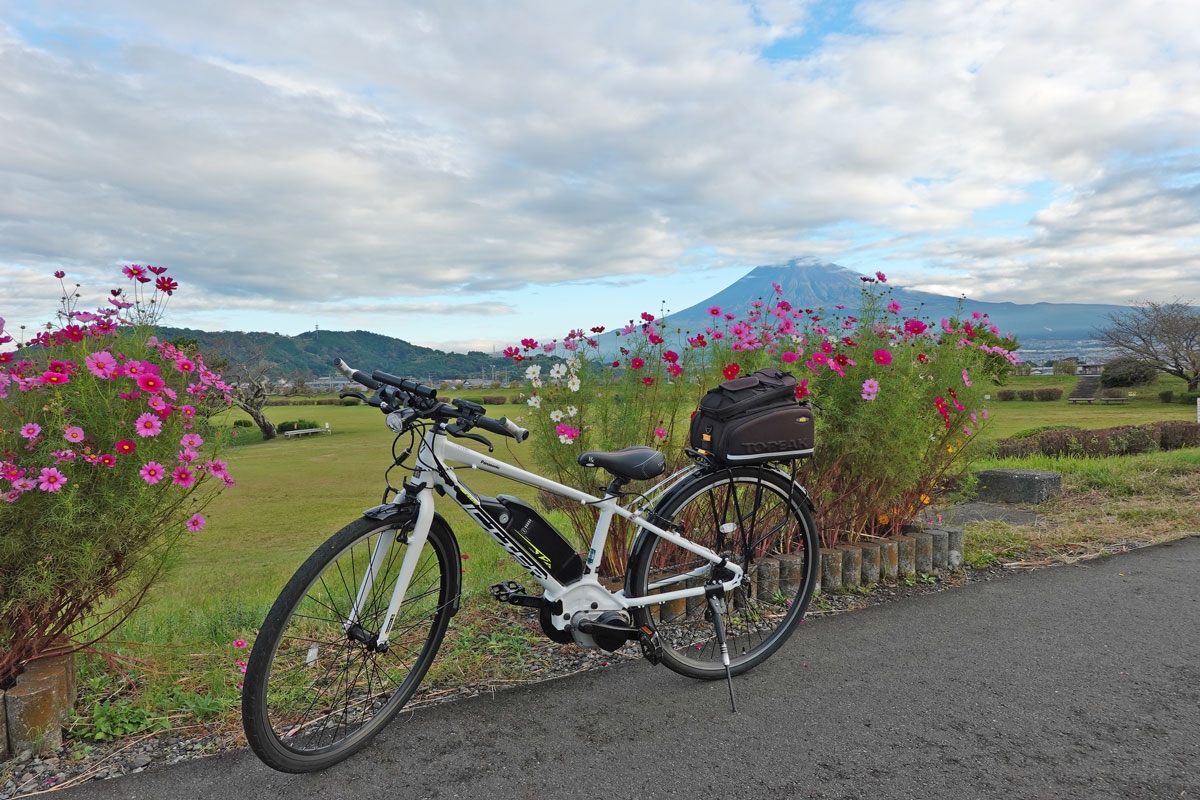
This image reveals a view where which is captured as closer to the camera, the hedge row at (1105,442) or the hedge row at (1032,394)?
the hedge row at (1105,442)

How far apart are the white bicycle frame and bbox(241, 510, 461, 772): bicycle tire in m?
0.04

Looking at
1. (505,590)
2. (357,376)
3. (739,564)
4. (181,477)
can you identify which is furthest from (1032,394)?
(181,477)

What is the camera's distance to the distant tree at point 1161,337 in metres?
37.1

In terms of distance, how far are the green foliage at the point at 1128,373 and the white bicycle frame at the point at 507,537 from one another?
1638 inches

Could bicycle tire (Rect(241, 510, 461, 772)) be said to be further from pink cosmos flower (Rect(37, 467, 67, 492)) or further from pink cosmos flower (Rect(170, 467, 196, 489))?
pink cosmos flower (Rect(37, 467, 67, 492))

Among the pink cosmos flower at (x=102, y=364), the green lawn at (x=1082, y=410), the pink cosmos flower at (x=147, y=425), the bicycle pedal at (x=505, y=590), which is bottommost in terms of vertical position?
the green lawn at (x=1082, y=410)

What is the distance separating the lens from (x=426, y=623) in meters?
2.77

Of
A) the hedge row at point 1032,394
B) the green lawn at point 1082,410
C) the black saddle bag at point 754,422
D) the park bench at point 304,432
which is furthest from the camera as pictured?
the park bench at point 304,432

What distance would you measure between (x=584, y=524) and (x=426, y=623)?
1.31 meters

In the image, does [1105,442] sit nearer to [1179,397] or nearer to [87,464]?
[87,464]

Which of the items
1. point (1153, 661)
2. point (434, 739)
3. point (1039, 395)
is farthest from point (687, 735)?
point (1039, 395)

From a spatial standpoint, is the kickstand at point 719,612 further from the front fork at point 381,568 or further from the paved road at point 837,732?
the front fork at point 381,568

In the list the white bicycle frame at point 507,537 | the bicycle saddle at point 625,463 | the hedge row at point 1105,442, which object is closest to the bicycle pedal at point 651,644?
the white bicycle frame at point 507,537

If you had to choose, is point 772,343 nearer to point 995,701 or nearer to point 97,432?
point 995,701
